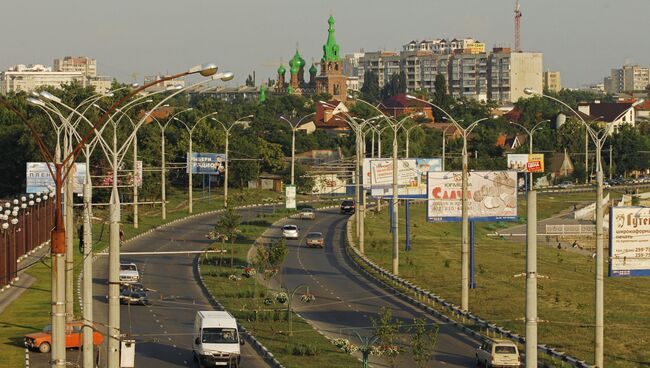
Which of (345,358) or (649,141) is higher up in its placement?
(649,141)

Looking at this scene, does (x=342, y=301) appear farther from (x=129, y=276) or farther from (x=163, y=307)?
(x=129, y=276)

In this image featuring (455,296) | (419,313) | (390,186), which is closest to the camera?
(419,313)

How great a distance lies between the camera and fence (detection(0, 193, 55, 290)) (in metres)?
71.7

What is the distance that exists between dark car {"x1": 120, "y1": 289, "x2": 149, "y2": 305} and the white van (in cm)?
1499

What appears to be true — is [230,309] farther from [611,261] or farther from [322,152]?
[322,152]

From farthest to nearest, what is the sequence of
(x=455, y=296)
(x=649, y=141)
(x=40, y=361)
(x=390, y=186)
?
(x=649, y=141)
(x=390, y=186)
(x=455, y=296)
(x=40, y=361)

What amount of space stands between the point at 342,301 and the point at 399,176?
2620 centimetres

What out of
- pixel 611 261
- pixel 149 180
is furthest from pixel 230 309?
pixel 149 180

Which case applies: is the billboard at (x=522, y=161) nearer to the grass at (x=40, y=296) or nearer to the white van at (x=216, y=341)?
the grass at (x=40, y=296)

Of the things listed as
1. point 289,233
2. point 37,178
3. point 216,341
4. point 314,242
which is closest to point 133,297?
point 216,341

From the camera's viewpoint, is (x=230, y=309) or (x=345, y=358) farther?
(x=230, y=309)

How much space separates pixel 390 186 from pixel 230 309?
2943 cm

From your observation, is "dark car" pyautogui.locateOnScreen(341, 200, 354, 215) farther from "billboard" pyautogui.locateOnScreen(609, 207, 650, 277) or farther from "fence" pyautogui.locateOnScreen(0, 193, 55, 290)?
"billboard" pyautogui.locateOnScreen(609, 207, 650, 277)

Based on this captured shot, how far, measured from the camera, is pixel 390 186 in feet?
300
